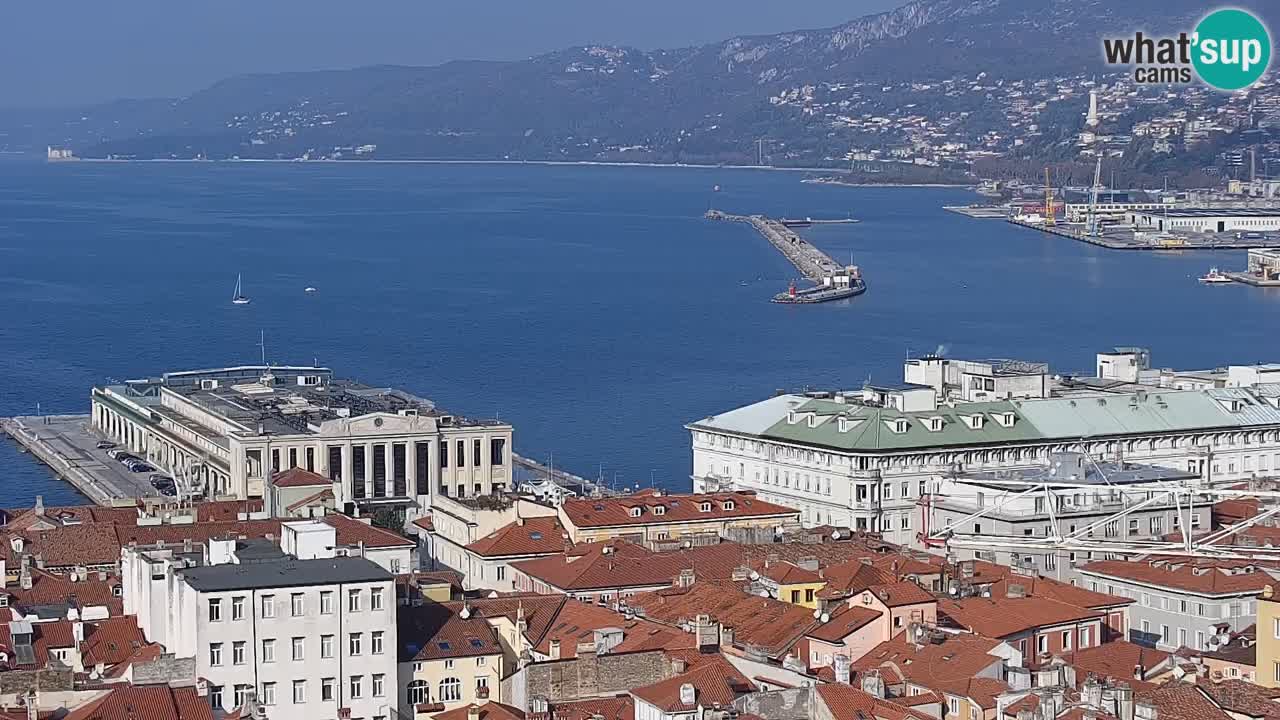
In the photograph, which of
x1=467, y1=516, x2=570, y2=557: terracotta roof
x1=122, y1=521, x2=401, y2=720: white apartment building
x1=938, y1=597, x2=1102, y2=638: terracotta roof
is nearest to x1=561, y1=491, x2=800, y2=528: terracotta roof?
x1=467, y1=516, x2=570, y2=557: terracotta roof

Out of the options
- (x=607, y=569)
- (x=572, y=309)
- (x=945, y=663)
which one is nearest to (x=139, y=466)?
(x=607, y=569)

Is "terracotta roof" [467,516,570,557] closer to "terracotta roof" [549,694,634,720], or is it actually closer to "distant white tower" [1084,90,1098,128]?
"terracotta roof" [549,694,634,720]

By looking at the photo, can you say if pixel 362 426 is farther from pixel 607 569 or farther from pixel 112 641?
pixel 112 641

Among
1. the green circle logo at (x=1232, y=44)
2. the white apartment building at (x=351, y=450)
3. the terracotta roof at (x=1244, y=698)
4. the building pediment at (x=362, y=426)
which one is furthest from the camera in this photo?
the green circle logo at (x=1232, y=44)

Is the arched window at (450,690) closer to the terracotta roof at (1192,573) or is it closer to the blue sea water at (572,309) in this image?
the terracotta roof at (1192,573)

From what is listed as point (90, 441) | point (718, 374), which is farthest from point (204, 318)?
point (90, 441)

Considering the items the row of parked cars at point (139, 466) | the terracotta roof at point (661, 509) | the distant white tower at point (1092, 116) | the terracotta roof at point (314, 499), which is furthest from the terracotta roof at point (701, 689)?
the distant white tower at point (1092, 116)
